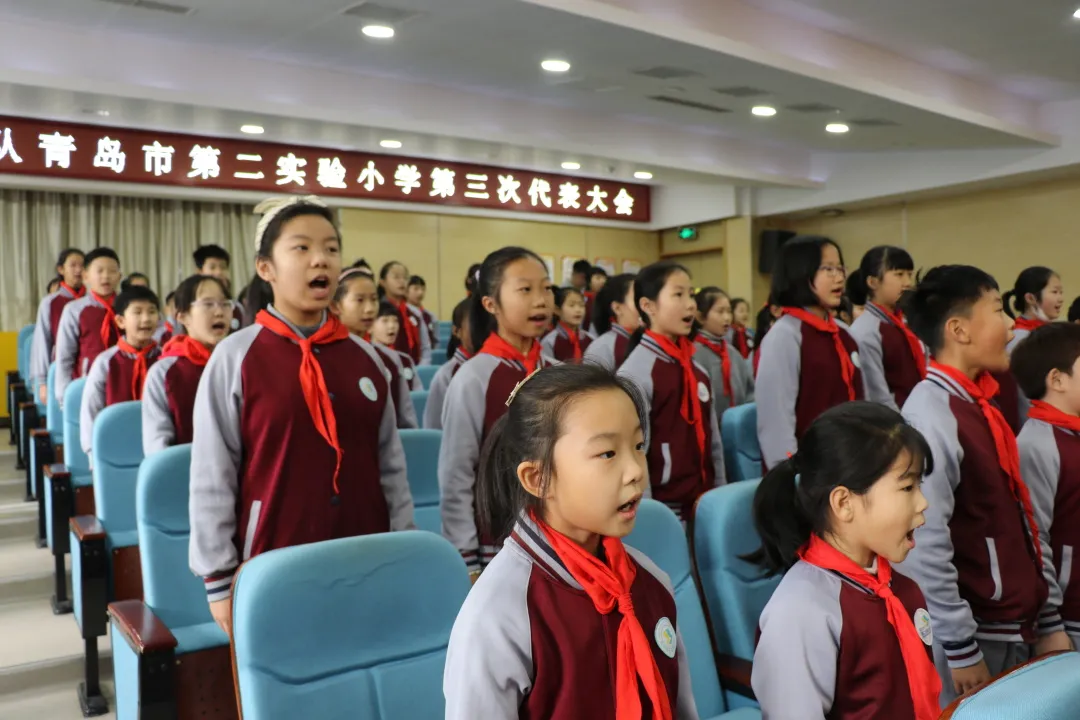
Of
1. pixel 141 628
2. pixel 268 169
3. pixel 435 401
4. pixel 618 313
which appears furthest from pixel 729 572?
pixel 268 169

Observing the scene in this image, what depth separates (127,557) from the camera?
271 centimetres

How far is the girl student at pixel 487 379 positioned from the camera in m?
2.37

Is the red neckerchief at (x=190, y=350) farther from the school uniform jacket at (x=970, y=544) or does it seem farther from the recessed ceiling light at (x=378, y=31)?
the recessed ceiling light at (x=378, y=31)

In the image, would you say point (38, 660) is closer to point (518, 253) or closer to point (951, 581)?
point (518, 253)

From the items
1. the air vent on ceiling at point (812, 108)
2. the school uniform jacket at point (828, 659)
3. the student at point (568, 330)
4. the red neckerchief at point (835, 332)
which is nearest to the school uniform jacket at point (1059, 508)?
the school uniform jacket at point (828, 659)

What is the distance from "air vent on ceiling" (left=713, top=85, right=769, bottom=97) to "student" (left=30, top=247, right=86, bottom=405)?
431cm

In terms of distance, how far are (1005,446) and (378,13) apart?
13.1 feet

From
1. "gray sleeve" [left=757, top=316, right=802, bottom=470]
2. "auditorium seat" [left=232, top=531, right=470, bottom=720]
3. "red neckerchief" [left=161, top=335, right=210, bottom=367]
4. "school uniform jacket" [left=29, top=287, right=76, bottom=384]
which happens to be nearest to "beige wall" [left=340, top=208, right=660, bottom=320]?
"school uniform jacket" [left=29, top=287, right=76, bottom=384]

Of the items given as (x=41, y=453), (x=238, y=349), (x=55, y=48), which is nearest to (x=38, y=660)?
(x=41, y=453)

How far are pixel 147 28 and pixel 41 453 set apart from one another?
2.62 metres

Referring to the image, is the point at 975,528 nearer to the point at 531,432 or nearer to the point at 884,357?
the point at 531,432

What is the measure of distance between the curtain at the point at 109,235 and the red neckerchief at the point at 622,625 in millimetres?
7941

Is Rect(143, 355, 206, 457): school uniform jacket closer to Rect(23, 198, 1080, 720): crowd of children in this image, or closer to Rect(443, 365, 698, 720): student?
Rect(23, 198, 1080, 720): crowd of children

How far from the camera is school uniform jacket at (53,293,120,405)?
4910mm
